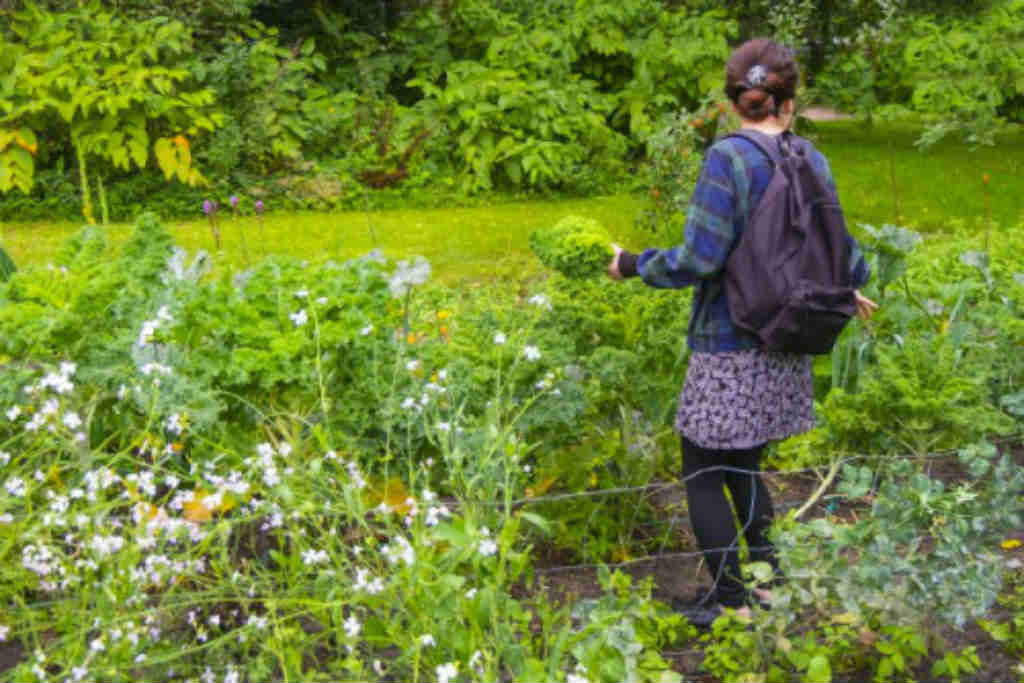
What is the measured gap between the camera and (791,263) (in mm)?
3037

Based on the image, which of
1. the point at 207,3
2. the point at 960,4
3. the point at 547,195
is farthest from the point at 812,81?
the point at 207,3

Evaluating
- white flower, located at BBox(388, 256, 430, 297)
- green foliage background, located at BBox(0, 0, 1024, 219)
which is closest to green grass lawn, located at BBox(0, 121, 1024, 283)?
green foliage background, located at BBox(0, 0, 1024, 219)

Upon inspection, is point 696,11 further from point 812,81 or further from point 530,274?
point 530,274

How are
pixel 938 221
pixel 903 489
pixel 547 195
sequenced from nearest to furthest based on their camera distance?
pixel 903 489
pixel 938 221
pixel 547 195

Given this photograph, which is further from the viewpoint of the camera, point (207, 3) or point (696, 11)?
point (696, 11)

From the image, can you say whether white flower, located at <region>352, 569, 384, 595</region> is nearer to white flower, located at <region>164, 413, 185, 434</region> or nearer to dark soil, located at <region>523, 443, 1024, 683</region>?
dark soil, located at <region>523, 443, 1024, 683</region>

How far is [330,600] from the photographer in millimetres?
2588

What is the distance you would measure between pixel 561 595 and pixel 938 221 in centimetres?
604

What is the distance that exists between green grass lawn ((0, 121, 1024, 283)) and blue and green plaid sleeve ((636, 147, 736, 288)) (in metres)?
3.51

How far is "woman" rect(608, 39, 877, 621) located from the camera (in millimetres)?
3055

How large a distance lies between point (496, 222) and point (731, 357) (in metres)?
5.98

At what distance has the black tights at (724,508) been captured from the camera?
3.27 metres


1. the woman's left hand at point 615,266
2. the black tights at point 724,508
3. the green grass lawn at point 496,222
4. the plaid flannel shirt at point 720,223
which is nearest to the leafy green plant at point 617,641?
the black tights at point 724,508

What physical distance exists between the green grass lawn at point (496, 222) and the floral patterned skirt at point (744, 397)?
343 cm
